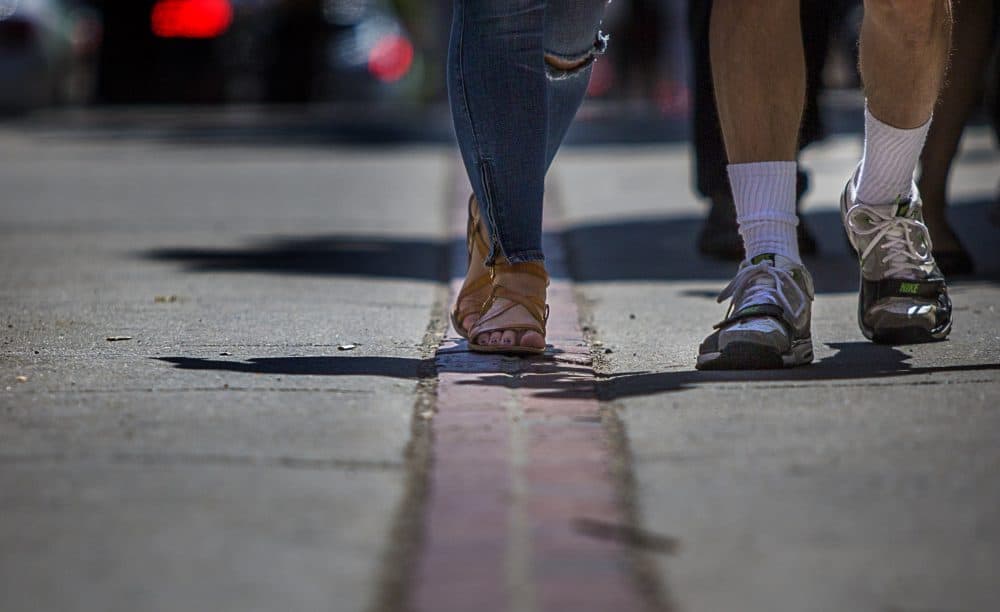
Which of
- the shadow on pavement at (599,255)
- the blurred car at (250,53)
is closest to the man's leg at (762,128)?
the shadow on pavement at (599,255)

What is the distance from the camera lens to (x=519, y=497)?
2.42 meters

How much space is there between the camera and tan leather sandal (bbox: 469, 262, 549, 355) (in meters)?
3.68

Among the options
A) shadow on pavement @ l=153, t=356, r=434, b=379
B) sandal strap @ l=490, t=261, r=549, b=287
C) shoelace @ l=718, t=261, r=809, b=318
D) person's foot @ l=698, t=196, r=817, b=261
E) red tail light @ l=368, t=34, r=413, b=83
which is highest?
red tail light @ l=368, t=34, r=413, b=83

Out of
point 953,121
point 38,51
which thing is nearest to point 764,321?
point 953,121

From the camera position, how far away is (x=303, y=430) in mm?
2803

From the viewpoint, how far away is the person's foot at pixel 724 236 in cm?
544

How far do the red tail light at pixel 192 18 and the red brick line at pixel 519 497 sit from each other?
17.8 meters

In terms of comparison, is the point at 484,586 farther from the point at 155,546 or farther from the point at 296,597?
the point at 155,546

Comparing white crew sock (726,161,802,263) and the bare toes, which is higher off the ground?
white crew sock (726,161,802,263)

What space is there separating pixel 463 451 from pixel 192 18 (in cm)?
1915

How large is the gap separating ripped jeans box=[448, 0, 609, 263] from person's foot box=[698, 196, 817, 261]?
65.9 inches

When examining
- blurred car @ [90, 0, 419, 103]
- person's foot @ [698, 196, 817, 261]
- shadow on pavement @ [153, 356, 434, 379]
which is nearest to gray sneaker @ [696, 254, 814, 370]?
shadow on pavement @ [153, 356, 434, 379]

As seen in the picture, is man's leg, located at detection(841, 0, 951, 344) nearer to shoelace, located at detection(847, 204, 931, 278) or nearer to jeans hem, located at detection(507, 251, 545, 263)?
shoelace, located at detection(847, 204, 931, 278)

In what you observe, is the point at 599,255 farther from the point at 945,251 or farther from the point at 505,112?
the point at 505,112
